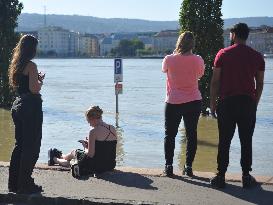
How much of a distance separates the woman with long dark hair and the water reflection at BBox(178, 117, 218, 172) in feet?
12.1

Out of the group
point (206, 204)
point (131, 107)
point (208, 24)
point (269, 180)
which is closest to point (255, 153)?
point (269, 180)

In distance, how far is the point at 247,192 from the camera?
23.3 ft

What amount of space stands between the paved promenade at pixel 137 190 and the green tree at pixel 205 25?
12246 mm

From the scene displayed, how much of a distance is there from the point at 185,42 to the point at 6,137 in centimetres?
748

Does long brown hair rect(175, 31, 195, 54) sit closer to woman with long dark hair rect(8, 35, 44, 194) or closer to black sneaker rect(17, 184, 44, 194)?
woman with long dark hair rect(8, 35, 44, 194)

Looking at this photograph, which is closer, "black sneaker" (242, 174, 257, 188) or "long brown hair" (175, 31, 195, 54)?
"black sneaker" (242, 174, 257, 188)

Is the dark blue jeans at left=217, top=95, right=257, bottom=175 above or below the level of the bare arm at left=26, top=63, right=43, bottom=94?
below

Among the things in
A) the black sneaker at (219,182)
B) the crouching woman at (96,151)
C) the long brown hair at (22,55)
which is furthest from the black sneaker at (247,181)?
the long brown hair at (22,55)

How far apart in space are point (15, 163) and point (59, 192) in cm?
67

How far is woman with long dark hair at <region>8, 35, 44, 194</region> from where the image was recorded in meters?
7.23

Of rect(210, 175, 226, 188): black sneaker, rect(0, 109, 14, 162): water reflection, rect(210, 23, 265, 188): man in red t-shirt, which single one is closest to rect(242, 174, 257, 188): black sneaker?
rect(210, 23, 265, 188): man in red t-shirt

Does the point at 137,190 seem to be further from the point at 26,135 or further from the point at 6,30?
the point at 6,30

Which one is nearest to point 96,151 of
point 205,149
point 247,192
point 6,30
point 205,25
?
point 247,192

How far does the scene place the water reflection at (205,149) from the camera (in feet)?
35.4
